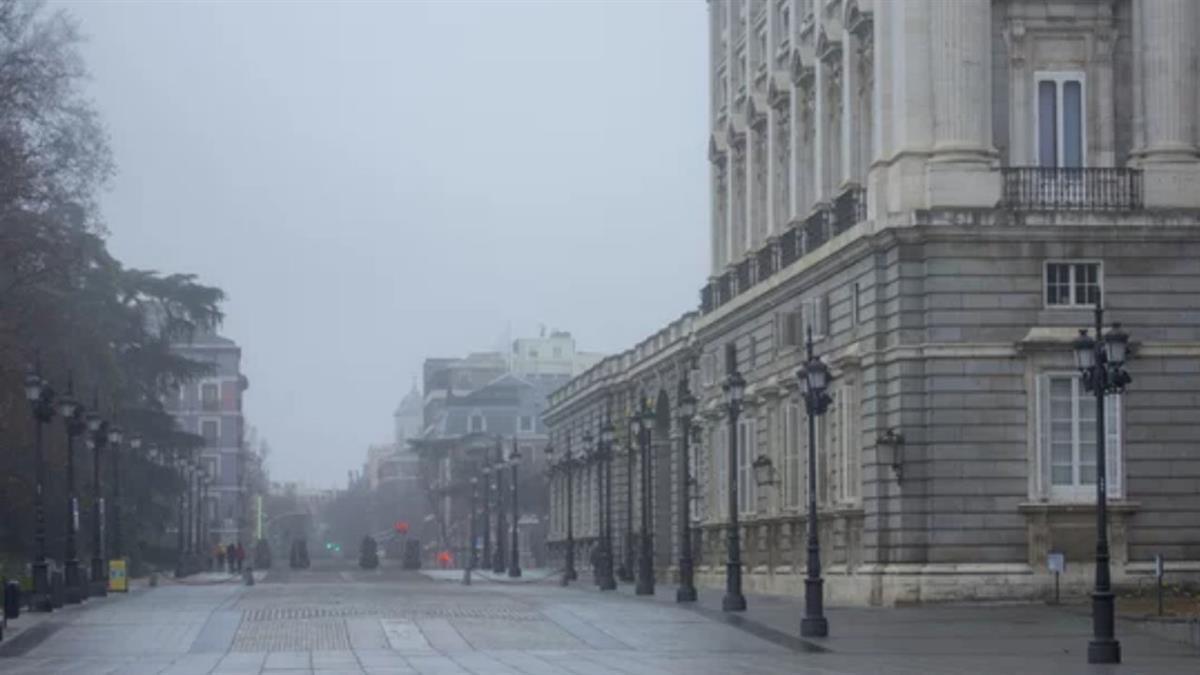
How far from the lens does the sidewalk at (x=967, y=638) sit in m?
40.2

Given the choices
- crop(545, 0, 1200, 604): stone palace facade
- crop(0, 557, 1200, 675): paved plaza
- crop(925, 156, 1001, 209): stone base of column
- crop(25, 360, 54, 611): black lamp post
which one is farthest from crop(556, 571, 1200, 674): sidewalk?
crop(25, 360, 54, 611): black lamp post

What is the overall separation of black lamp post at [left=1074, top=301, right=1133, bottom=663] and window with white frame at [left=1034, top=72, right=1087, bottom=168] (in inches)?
643

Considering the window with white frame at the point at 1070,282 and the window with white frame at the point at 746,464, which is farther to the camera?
the window with white frame at the point at 746,464

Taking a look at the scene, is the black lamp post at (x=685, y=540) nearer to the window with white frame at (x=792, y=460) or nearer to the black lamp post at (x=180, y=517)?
the window with white frame at (x=792, y=460)

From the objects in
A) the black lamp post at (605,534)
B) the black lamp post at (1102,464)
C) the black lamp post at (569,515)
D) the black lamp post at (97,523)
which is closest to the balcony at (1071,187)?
the black lamp post at (1102,464)

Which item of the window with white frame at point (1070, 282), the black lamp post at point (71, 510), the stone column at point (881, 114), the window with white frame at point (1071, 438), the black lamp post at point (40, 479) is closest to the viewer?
the window with white frame at point (1071, 438)

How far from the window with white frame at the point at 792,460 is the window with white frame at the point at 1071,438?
41.2 ft

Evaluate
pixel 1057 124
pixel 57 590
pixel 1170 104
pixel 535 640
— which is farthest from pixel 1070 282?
pixel 57 590

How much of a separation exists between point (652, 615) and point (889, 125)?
1251 centimetres

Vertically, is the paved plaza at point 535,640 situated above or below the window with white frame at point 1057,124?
below

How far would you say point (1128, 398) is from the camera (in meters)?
58.4

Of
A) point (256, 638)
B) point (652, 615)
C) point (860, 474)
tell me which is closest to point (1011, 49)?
point (860, 474)

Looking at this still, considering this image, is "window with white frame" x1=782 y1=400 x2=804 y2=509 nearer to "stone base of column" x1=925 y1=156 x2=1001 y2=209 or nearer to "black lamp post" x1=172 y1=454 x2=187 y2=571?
"stone base of column" x1=925 y1=156 x2=1001 y2=209

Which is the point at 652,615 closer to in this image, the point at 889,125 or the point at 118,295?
the point at 889,125
